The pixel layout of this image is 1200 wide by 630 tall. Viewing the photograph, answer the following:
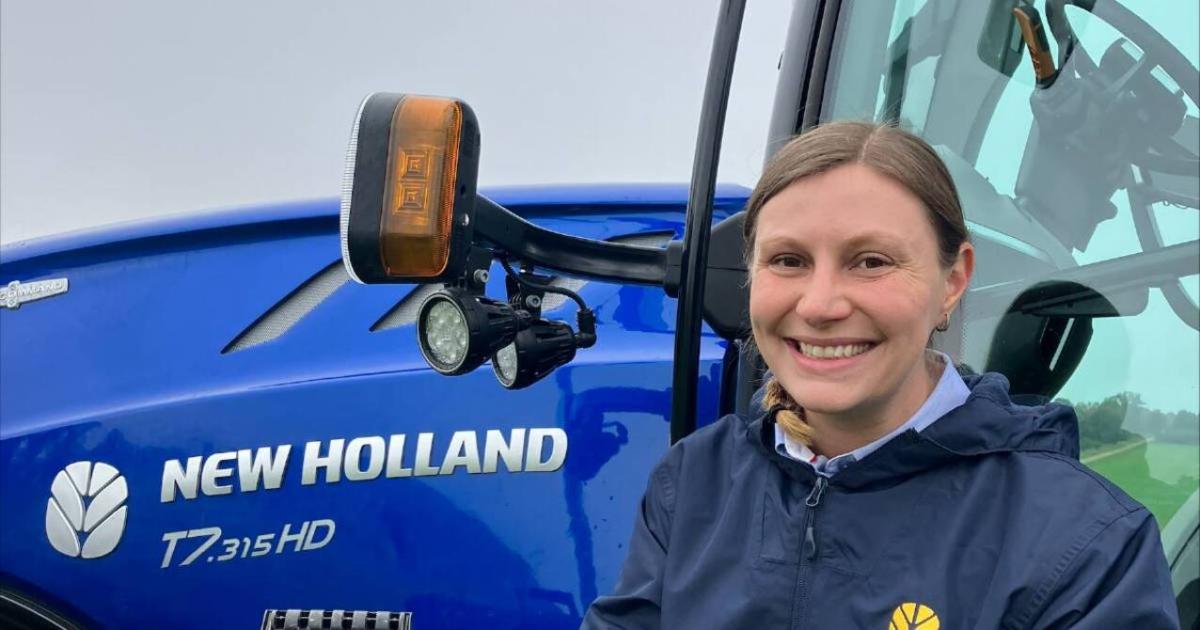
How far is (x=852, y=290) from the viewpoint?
43.1 inches

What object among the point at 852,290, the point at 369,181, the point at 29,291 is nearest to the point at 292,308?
the point at 29,291

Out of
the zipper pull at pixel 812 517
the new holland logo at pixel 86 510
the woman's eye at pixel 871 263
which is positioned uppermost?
the woman's eye at pixel 871 263

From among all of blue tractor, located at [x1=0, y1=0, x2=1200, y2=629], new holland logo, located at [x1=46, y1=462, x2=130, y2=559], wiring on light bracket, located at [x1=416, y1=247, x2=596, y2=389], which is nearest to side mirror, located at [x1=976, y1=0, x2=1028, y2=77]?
blue tractor, located at [x1=0, y1=0, x2=1200, y2=629]

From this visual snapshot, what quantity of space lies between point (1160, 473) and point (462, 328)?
0.85 metres

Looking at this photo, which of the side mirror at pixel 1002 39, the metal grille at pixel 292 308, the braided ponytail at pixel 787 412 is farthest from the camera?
the metal grille at pixel 292 308

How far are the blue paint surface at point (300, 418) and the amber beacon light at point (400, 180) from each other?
65 centimetres

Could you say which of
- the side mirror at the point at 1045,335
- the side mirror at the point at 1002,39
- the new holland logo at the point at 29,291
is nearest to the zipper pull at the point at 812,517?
the side mirror at the point at 1045,335

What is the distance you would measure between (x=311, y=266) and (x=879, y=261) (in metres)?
1.25

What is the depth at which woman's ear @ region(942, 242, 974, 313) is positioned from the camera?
1162mm

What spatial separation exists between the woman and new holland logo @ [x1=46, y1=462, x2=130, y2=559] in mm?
1074

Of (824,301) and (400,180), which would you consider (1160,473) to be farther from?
(400,180)

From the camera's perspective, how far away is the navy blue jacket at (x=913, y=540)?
974 mm

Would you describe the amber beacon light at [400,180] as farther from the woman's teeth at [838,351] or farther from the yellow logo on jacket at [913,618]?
the yellow logo on jacket at [913,618]

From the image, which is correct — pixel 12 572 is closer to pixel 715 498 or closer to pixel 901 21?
pixel 715 498
